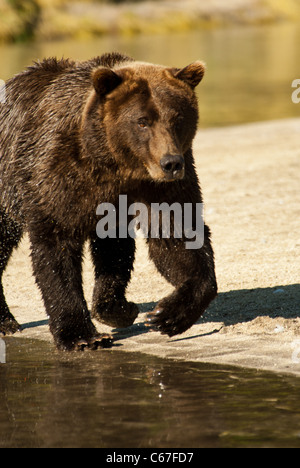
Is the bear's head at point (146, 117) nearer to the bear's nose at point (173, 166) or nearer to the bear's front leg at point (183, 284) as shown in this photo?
the bear's nose at point (173, 166)

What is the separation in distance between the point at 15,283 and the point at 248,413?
12.3 feet

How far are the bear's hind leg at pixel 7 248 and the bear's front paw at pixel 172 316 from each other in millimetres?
1252

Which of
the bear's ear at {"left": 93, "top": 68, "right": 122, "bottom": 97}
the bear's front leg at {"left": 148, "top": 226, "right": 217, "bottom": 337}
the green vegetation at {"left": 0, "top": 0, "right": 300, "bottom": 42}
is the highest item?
the green vegetation at {"left": 0, "top": 0, "right": 300, "bottom": 42}

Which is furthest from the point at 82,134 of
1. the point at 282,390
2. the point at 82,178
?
the point at 282,390

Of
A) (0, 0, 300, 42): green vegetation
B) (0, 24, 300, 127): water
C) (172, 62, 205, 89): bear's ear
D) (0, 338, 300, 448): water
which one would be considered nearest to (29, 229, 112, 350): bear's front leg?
(0, 338, 300, 448): water

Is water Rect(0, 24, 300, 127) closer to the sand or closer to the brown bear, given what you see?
the sand

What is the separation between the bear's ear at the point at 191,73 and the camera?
5555mm

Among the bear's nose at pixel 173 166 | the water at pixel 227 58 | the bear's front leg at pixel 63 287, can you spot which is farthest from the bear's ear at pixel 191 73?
the water at pixel 227 58

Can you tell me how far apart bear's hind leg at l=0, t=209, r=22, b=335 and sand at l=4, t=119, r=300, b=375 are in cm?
11

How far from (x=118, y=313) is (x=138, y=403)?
1.61m

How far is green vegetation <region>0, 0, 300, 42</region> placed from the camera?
45000mm

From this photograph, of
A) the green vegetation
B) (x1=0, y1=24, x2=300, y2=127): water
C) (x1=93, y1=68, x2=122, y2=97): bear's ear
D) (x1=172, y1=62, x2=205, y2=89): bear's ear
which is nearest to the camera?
(x1=93, y1=68, x2=122, y2=97): bear's ear

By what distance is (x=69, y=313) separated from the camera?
5840 millimetres
